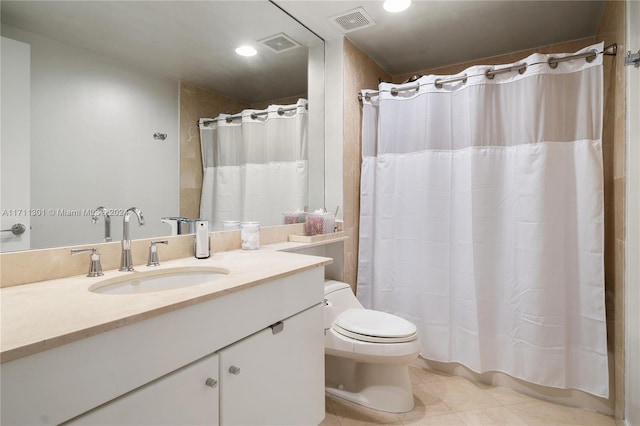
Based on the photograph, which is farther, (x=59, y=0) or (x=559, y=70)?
(x=559, y=70)

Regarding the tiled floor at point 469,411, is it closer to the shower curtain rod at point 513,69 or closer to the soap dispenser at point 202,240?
the soap dispenser at point 202,240

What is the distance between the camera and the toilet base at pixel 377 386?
5.84 ft

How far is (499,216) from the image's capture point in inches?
78.0

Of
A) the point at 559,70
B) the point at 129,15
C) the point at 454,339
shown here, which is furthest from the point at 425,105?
the point at 129,15

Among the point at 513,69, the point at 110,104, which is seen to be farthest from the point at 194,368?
the point at 513,69

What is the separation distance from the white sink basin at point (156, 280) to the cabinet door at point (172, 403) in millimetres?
389

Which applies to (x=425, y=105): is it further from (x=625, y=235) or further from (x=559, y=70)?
(x=625, y=235)

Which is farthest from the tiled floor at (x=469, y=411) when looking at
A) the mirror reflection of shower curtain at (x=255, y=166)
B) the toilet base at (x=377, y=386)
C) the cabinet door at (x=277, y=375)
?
the mirror reflection of shower curtain at (x=255, y=166)

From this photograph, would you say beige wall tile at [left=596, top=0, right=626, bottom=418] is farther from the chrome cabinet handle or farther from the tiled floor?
the chrome cabinet handle

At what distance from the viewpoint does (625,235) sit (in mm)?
1522

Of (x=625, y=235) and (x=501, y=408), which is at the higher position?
(x=625, y=235)

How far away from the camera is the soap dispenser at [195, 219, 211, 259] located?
1.43 m

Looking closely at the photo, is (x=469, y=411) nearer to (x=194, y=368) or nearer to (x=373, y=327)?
(x=373, y=327)

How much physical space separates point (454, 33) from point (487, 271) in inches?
60.4
